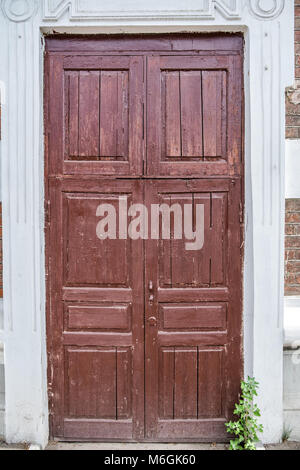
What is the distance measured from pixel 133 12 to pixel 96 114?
75 centimetres

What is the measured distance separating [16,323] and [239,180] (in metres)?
1.93

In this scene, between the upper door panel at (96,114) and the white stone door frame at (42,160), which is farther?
the upper door panel at (96,114)

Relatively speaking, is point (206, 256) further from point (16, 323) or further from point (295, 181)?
point (16, 323)

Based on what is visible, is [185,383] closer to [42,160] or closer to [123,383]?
[123,383]

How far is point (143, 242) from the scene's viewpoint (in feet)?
10.3

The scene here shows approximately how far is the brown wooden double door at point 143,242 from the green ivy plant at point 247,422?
0.48 feet

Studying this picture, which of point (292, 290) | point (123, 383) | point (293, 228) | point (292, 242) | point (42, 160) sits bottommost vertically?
point (123, 383)

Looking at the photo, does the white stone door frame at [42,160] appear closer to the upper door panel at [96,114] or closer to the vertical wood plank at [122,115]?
the upper door panel at [96,114]

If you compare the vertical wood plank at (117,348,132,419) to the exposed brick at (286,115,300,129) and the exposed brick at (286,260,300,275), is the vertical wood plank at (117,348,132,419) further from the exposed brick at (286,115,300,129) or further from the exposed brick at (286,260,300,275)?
the exposed brick at (286,115,300,129)

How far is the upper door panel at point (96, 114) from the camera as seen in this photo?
310 cm

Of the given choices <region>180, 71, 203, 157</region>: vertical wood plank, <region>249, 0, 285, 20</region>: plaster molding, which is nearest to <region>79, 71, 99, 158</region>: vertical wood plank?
<region>180, 71, 203, 157</region>: vertical wood plank

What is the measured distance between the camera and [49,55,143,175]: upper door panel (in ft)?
10.2

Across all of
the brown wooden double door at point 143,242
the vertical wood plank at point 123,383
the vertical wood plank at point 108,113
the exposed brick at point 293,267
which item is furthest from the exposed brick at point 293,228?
the vertical wood plank at point 123,383

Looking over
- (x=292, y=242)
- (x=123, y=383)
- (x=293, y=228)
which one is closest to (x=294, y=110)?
(x=293, y=228)
